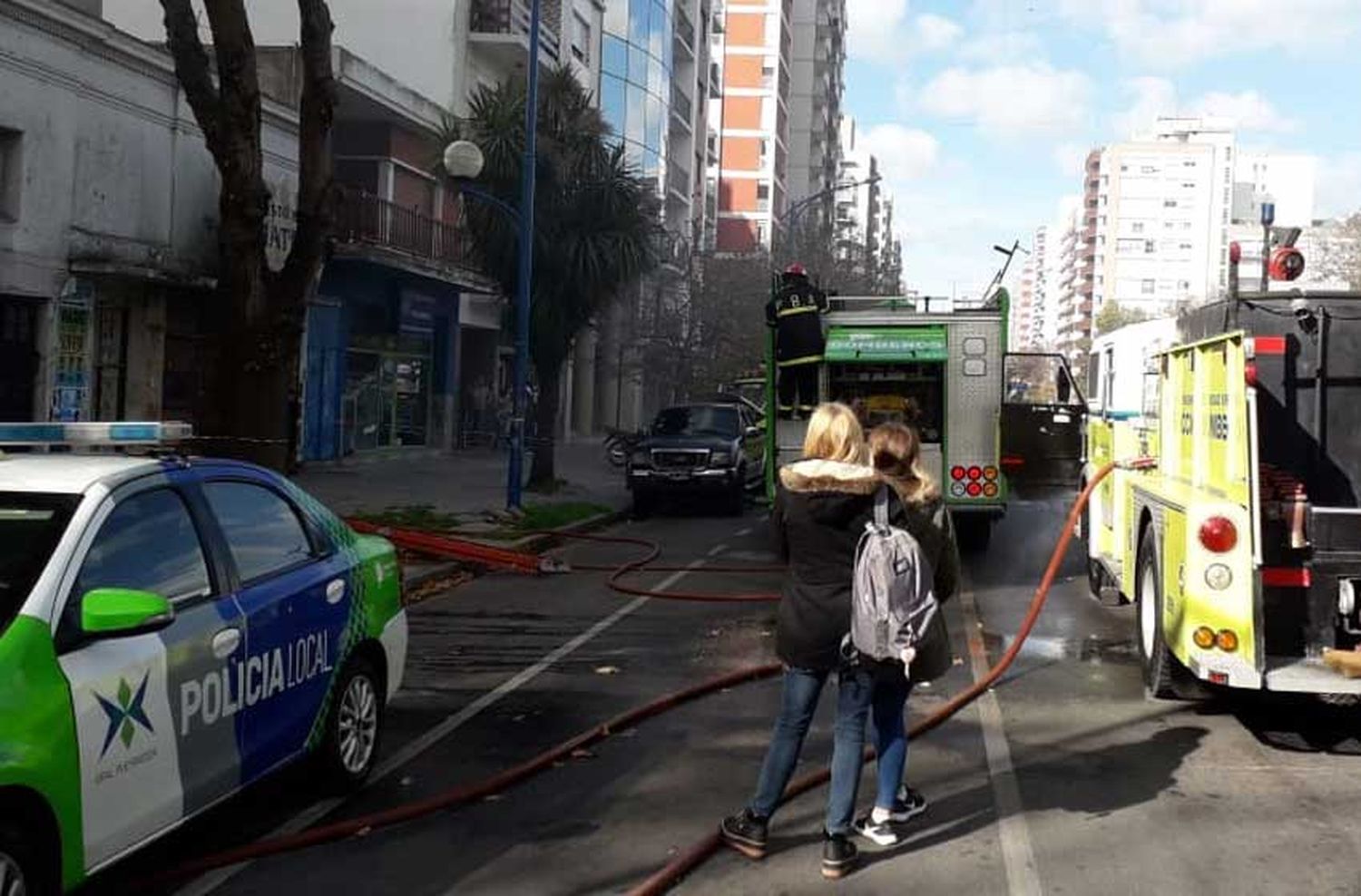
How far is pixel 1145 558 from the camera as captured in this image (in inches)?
336

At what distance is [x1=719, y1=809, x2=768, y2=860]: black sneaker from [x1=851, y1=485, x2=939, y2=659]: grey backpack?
85 cm

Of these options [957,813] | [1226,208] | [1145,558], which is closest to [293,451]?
[1145,558]

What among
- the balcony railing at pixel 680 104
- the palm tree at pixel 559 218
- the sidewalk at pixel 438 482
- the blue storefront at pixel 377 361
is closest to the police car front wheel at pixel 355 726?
the sidewalk at pixel 438 482

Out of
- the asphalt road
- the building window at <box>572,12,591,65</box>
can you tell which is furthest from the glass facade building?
the asphalt road

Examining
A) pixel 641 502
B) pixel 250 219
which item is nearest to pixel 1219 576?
pixel 250 219

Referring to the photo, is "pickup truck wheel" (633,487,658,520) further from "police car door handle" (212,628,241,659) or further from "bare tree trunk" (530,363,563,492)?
"police car door handle" (212,628,241,659)

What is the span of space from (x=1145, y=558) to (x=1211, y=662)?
1.77 m

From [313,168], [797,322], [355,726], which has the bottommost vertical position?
[355,726]

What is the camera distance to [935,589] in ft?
17.8

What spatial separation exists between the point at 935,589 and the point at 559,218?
1848 cm

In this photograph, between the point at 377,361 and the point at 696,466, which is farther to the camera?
the point at 377,361

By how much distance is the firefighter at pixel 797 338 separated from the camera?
1580 cm

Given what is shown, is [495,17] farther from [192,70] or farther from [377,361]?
[192,70]

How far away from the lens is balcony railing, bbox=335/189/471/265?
995 inches
